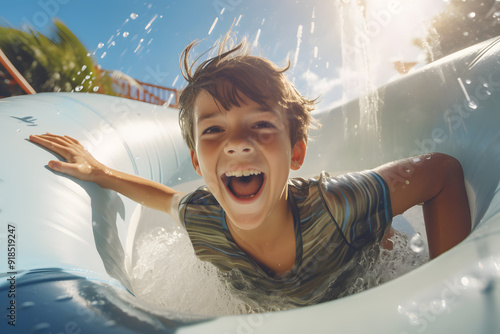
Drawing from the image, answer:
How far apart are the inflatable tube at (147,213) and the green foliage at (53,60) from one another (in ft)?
13.4

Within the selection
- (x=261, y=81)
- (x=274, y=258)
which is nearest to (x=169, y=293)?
(x=274, y=258)

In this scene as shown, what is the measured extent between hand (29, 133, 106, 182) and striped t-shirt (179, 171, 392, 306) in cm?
31

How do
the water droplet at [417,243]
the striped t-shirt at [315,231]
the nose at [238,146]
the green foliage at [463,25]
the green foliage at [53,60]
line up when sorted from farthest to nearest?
the green foliage at [463,25]
the green foliage at [53,60]
the water droplet at [417,243]
the striped t-shirt at [315,231]
the nose at [238,146]

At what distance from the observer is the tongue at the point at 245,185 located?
96 cm

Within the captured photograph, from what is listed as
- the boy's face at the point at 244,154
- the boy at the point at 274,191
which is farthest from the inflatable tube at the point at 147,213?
the boy's face at the point at 244,154

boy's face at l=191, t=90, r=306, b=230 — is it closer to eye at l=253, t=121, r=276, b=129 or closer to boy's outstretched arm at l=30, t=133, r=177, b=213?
eye at l=253, t=121, r=276, b=129

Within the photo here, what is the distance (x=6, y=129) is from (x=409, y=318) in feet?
3.69

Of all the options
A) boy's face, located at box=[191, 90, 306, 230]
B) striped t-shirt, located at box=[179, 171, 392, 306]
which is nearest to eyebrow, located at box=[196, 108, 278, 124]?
boy's face, located at box=[191, 90, 306, 230]

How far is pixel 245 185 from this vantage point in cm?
96

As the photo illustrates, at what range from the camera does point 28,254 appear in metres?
0.67

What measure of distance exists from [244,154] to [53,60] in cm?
563

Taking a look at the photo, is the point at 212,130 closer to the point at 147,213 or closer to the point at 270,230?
the point at 270,230

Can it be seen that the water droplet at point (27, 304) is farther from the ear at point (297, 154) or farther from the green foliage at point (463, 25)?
the green foliage at point (463, 25)

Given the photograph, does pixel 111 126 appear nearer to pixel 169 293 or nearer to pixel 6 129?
pixel 6 129
